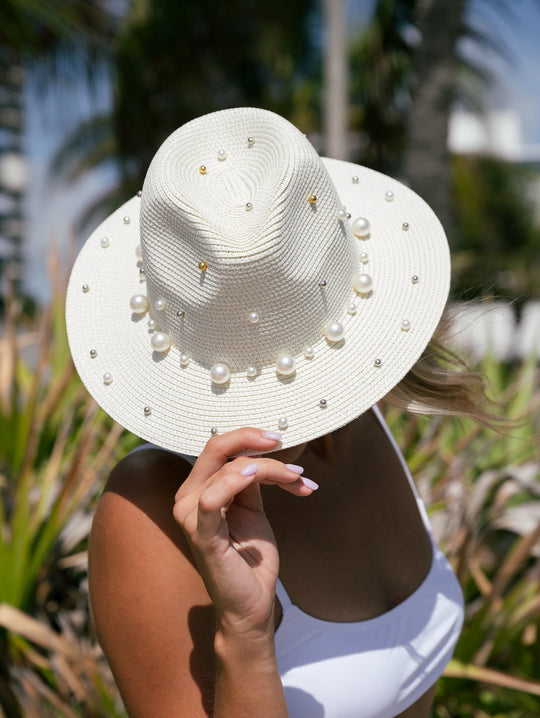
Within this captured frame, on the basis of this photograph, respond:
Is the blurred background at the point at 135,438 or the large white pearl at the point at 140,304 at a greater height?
the large white pearl at the point at 140,304

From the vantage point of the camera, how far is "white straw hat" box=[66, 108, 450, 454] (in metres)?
1.08

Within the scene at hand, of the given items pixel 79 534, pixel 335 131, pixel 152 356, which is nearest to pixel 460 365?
pixel 152 356

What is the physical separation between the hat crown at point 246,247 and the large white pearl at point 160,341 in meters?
0.02

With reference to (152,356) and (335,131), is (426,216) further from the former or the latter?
(335,131)

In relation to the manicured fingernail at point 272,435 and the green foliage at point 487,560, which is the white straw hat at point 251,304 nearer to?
the manicured fingernail at point 272,435

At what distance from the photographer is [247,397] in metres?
1.13

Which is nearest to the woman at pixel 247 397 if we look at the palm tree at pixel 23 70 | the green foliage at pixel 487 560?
the green foliage at pixel 487 560

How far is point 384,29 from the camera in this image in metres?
10.2

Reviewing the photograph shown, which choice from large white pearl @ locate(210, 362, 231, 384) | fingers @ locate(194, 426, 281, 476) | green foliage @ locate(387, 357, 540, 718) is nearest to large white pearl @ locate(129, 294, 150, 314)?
large white pearl @ locate(210, 362, 231, 384)

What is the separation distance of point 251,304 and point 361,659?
61 cm

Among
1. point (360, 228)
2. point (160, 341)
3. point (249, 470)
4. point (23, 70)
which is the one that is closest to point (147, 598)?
point (249, 470)

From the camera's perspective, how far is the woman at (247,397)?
3.35 ft

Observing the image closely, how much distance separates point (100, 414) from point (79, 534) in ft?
1.41

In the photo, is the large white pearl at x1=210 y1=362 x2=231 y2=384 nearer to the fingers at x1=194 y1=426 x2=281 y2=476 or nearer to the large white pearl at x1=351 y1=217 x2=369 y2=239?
the fingers at x1=194 y1=426 x2=281 y2=476
